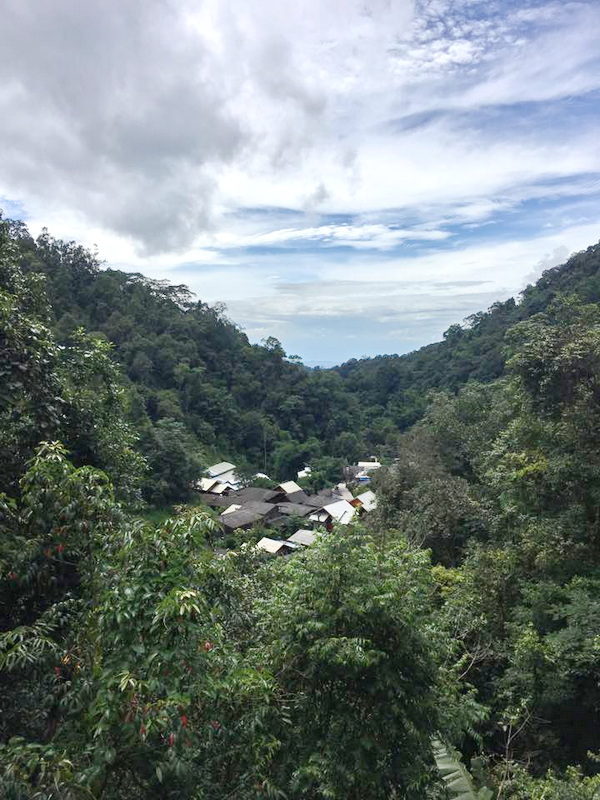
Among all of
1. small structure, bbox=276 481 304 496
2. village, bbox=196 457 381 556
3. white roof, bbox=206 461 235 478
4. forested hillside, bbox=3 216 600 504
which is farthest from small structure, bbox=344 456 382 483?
white roof, bbox=206 461 235 478

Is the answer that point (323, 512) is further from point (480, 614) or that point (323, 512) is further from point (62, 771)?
point (62, 771)

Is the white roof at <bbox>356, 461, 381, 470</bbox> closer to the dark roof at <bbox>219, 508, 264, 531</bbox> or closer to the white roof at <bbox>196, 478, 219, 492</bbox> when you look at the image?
the white roof at <bbox>196, 478, 219, 492</bbox>

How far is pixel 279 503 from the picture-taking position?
3728 centimetres

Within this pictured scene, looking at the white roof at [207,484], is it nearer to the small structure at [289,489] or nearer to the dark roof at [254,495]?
the dark roof at [254,495]

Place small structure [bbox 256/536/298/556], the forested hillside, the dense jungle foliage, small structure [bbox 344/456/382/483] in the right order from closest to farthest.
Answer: the dense jungle foliage → small structure [bbox 256/536/298/556] → the forested hillside → small structure [bbox 344/456/382/483]

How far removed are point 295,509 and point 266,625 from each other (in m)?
31.0

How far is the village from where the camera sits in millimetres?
30406

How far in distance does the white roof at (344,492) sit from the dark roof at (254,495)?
5.74 m

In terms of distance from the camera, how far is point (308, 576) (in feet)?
15.7

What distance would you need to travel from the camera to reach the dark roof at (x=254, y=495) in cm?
3738

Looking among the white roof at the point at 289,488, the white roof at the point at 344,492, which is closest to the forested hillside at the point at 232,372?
the white roof at the point at 344,492

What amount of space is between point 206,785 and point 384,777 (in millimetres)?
1794

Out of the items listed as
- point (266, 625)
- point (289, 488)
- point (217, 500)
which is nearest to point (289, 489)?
point (289, 488)

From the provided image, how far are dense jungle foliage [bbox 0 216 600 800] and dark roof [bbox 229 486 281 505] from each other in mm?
26256
